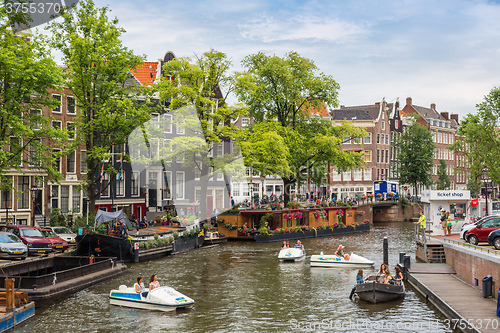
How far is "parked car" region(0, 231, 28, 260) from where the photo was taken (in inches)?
1206

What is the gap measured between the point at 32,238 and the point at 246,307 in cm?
1685

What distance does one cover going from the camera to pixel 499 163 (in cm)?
5491

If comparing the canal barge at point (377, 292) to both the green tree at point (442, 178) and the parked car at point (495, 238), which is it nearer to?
the parked car at point (495, 238)

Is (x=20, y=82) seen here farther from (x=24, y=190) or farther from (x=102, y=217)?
(x=24, y=190)

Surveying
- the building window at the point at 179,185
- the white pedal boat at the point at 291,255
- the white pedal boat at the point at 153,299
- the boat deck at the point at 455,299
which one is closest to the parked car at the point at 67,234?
the white pedal boat at the point at 291,255

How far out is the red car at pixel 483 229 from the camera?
1232 inches

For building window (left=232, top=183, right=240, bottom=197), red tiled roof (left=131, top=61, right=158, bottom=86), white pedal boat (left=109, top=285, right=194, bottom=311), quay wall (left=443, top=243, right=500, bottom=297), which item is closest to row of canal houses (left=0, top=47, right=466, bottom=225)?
red tiled roof (left=131, top=61, right=158, bottom=86)

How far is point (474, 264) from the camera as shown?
2558 centimetres

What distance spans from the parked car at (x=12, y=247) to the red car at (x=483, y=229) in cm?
2512

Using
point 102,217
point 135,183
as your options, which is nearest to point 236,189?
point 135,183

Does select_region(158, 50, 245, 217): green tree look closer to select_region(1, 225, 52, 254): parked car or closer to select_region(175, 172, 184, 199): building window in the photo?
select_region(175, 172, 184, 199): building window

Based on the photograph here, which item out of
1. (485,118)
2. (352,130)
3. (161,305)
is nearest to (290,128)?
(352,130)

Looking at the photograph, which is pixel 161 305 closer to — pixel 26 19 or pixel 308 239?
pixel 26 19

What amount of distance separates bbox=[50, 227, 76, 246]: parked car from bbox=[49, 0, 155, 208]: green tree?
3.22 metres
